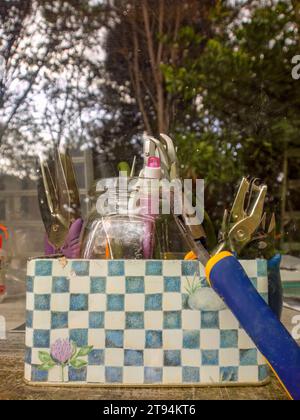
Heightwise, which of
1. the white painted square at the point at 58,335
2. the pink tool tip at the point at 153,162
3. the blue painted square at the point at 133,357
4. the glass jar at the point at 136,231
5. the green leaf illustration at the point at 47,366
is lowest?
the green leaf illustration at the point at 47,366

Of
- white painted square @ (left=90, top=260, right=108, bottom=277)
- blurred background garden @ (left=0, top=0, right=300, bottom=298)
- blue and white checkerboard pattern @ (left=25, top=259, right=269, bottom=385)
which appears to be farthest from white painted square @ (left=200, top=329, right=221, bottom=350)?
blurred background garden @ (left=0, top=0, right=300, bottom=298)

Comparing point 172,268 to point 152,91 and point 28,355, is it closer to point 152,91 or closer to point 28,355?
point 28,355

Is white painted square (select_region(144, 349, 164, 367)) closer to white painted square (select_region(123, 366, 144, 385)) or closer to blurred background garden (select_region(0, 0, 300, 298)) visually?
white painted square (select_region(123, 366, 144, 385))

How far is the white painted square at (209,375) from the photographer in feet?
1.44

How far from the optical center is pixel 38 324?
0.44 metres

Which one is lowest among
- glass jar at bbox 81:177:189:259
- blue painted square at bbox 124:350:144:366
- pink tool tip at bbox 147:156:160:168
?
blue painted square at bbox 124:350:144:366

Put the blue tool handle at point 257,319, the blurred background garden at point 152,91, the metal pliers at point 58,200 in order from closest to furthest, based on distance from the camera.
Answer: the blue tool handle at point 257,319, the metal pliers at point 58,200, the blurred background garden at point 152,91

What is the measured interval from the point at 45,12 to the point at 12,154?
0.21m

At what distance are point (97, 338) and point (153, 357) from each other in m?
0.05

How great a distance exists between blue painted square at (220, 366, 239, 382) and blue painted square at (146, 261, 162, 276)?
0.34ft

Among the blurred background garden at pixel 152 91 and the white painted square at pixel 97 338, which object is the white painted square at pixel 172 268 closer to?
the white painted square at pixel 97 338

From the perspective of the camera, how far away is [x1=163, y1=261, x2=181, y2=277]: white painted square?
17.2 inches

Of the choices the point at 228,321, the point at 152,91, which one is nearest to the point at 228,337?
the point at 228,321

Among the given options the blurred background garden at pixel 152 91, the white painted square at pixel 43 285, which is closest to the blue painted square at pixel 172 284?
the white painted square at pixel 43 285
